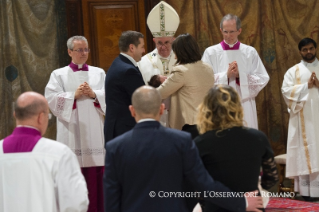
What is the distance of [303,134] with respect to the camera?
670 centimetres

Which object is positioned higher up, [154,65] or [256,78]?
[154,65]

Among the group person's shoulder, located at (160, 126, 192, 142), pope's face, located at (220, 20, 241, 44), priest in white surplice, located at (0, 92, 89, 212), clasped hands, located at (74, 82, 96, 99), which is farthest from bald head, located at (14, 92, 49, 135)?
pope's face, located at (220, 20, 241, 44)

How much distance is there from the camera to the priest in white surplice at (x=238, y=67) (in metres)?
6.22

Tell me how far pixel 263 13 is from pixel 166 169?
5162mm

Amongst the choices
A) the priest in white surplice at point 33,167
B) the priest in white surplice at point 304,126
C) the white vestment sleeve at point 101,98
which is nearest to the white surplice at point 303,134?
the priest in white surplice at point 304,126

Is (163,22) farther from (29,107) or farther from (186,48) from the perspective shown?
(29,107)

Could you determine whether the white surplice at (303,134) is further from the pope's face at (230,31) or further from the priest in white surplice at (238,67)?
Answer: the pope's face at (230,31)

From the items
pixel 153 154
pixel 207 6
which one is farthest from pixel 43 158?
pixel 207 6

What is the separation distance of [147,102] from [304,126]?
13.3 feet

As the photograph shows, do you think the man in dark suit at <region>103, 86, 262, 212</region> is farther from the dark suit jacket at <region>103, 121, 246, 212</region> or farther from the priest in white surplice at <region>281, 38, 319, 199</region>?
the priest in white surplice at <region>281, 38, 319, 199</region>

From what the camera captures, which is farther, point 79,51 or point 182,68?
point 79,51

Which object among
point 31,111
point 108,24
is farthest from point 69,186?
point 108,24

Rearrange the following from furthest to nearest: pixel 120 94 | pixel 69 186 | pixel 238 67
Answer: pixel 238 67 < pixel 120 94 < pixel 69 186

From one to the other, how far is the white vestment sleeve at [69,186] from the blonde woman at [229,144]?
0.74m
